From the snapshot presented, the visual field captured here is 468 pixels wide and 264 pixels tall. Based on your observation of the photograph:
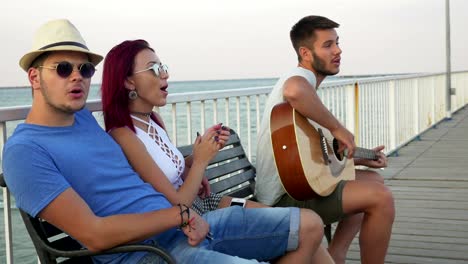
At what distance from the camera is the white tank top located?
2.47 m

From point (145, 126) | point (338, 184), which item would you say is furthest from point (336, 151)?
point (145, 126)

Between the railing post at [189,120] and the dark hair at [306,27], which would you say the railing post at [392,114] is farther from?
the dark hair at [306,27]

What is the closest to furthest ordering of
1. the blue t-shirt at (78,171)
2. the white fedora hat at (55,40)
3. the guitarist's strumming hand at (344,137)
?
the blue t-shirt at (78,171)
the white fedora hat at (55,40)
the guitarist's strumming hand at (344,137)

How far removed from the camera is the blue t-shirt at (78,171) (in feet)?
6.08

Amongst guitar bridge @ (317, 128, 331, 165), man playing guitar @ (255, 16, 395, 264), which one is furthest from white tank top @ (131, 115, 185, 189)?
guitar bridge @ (317, 128, 331, 165)

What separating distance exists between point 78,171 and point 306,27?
1.69 meters

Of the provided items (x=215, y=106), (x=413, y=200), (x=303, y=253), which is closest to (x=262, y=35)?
(x=413, y=200)

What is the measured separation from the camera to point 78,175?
2016 millimetres

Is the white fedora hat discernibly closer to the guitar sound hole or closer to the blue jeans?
the blue jeans

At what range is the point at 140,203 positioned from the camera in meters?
2.15

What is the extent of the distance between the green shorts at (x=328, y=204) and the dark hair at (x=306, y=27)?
721 millimetres

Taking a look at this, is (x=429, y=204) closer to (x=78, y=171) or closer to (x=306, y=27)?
(x=306, y=27)

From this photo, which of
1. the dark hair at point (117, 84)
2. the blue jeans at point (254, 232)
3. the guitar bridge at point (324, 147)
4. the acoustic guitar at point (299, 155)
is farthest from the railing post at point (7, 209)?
the guitar bridge at point (324, 147)

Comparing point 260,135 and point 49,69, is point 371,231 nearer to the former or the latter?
point 260,135
